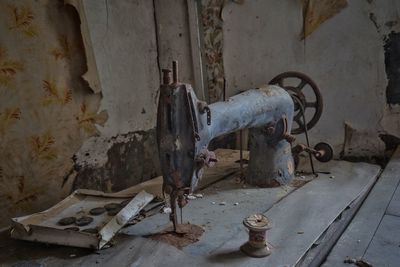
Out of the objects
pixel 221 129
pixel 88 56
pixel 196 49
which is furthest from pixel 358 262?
pixel 196 49

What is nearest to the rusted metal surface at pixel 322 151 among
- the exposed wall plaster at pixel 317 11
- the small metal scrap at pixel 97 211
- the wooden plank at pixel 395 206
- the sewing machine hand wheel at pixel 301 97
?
the sewing machine hand wheel at pixel 301 97

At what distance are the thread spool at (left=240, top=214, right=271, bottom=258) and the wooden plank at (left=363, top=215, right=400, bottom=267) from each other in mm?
278

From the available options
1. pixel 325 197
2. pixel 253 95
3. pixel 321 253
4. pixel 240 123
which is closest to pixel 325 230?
pixel 321 253

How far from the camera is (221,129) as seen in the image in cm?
143

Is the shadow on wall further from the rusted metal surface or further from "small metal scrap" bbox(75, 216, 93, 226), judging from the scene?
"small metal scrap" bbox(75, 216, 93, 226)

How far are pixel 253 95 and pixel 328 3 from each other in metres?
0.87

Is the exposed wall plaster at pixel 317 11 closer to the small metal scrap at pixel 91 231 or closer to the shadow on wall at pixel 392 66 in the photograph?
the shadow on wall at pixel 392 66

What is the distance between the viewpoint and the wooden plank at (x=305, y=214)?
119cm

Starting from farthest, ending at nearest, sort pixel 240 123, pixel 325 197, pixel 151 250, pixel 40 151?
pixel 40 151 < pixel 325 197 < pixel 240 123 < pixel 151 250

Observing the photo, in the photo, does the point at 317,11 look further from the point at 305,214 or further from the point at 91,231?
the point at 91,231

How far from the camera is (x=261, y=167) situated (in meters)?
1.79

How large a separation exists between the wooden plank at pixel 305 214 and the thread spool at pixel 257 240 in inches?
0.8

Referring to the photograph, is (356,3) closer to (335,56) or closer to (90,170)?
(335,56)

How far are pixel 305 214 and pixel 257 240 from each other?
1.12 feet
